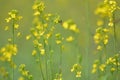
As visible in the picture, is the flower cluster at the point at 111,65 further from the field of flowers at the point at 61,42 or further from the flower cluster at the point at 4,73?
the flower cluster at the point at 4,73

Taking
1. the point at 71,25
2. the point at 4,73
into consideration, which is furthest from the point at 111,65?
the point at 4,73

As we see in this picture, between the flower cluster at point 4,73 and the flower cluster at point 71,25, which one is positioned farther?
the flower cluster at point 4,73

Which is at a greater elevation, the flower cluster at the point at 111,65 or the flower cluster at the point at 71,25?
the flower cluster at the point at 71,25

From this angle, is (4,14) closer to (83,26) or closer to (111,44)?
(83,26)

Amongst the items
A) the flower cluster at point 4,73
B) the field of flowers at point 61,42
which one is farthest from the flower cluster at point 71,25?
the flower cluster at point 4,73

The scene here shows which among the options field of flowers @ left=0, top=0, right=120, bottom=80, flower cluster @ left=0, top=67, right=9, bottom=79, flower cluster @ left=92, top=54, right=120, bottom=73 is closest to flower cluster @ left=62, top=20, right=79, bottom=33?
field of flowers @ left=0, top=0, right=120, bottom=80

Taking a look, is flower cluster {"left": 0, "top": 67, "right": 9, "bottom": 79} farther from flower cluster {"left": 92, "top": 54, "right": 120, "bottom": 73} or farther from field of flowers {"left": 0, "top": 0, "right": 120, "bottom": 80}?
flower cluster {"left": 92, "top": 54, "right": 120, "bottom": 73}

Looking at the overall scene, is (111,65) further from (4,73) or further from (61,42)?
(4,73)

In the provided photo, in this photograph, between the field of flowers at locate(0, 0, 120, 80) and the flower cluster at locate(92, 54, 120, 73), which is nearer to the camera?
the flower cluster at locate(92, 54, 120, 73)
